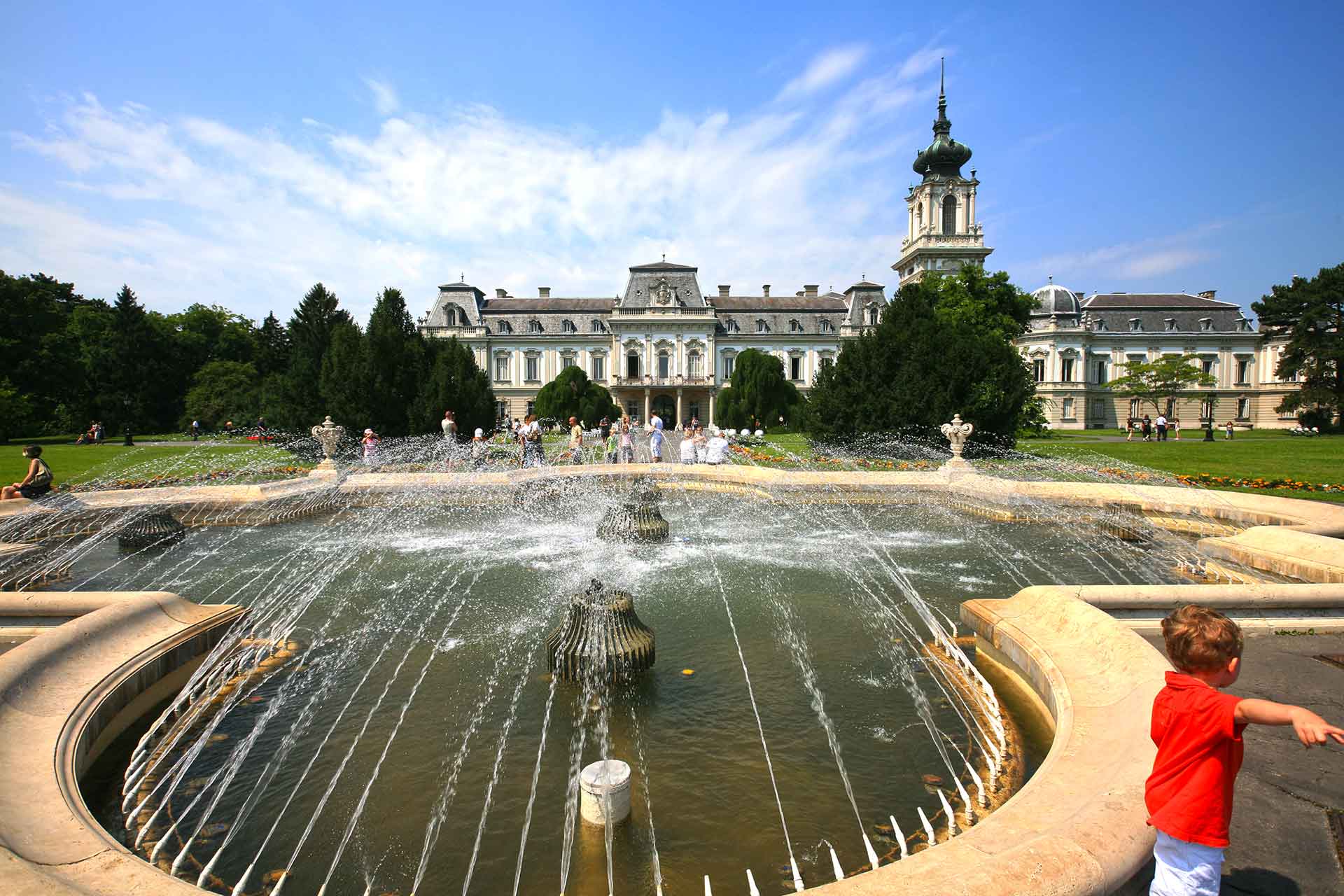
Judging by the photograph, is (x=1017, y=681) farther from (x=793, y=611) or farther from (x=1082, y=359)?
(x=1082, y=359)

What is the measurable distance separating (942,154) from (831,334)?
62.8ft

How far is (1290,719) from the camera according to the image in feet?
6.37

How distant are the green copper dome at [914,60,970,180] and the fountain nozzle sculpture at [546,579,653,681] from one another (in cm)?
6765

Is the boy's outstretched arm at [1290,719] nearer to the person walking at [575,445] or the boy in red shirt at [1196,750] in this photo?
the boy in red shirt at [1196,750]

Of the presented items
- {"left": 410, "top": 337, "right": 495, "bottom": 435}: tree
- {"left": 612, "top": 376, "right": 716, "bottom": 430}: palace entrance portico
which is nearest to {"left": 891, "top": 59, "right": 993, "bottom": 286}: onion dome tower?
{"left": 612, "top": 376, "right": 716, "bottom": 430}: palace entrance portico

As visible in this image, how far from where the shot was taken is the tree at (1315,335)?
154 feet

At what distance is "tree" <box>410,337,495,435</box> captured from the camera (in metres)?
26.9

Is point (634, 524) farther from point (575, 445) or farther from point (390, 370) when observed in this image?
point (390, 370)

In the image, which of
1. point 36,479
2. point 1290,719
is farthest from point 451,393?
point 1290,719

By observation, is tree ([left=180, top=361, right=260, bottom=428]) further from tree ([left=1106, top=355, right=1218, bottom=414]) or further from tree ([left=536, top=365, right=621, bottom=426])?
tree ([left=1106, top=355, right=1218, bottom=414])

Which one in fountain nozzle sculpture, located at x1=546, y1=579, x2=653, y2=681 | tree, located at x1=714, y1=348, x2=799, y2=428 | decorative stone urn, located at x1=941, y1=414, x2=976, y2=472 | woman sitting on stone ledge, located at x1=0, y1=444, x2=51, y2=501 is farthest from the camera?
Answer: tree, located at x1=714, y1=348, x2=799, y2=428

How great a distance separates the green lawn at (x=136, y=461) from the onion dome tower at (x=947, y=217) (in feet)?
178

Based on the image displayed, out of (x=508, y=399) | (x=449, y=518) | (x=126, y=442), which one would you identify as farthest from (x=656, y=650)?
(x=508, y=399)

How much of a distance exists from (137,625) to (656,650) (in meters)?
4.14
